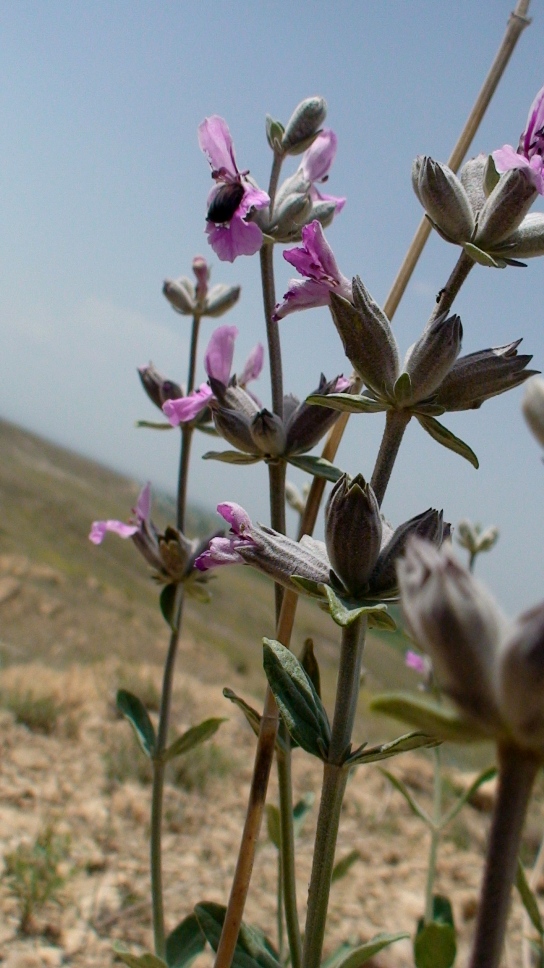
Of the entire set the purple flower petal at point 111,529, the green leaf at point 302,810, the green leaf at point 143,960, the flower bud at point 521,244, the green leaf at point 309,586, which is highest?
the flower bud at point 521,244

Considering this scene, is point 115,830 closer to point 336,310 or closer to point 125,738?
point 125,738

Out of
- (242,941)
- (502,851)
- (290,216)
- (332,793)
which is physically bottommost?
(242,941)

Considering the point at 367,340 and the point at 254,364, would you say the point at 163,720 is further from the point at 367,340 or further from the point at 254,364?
the point at 367,340

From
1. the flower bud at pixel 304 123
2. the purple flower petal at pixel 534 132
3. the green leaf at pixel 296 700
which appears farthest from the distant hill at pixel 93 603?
the flower bud at pixel 304 123

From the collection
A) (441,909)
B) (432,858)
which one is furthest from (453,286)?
(432,858)

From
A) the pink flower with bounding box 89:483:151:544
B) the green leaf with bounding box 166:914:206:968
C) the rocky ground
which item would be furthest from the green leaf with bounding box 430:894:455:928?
the pink flower with bounding box 89:483:151:544

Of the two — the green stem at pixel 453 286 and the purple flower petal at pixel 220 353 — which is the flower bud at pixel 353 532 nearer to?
the green stem at pixel 453 286

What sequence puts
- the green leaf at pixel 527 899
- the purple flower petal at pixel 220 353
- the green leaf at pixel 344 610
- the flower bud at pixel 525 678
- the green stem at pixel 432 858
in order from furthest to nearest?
the green stem at pixel 432 858
the purple flower petal at pixel 220 353
the green leaf at pixel 527 899
the green leaf at pixel 344 610
the flower bud at pixel 525 678
